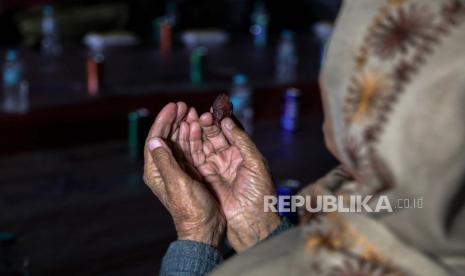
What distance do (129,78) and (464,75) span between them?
2.12 meters

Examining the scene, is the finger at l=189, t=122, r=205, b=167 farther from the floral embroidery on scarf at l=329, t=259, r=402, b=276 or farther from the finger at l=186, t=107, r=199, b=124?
the floral embroidery on scarf at l=329, t=259, r=402, b=276

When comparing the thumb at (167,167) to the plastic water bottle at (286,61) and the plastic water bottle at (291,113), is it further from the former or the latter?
the plastic water bottle at (286,61)

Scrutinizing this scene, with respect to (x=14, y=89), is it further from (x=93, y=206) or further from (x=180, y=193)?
(x=180, y=193)

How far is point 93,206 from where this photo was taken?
175cm

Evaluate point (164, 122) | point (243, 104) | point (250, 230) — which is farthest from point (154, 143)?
point (243, 104)

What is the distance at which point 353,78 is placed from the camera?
25.9 inches

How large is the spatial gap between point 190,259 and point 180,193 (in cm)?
10

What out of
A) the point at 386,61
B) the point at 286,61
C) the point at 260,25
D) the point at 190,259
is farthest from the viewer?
the point at 260,25

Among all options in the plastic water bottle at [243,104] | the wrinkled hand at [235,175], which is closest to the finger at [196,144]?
the wrinkled hand at [235,175]

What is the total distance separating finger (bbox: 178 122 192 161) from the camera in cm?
115

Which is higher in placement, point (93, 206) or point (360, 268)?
point (360, 268)

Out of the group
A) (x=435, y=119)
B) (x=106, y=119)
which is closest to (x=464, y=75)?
(x=435, y=119)

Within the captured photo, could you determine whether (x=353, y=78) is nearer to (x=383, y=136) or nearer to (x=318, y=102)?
(x=383, y=136)

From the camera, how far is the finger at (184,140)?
1.15 metres
